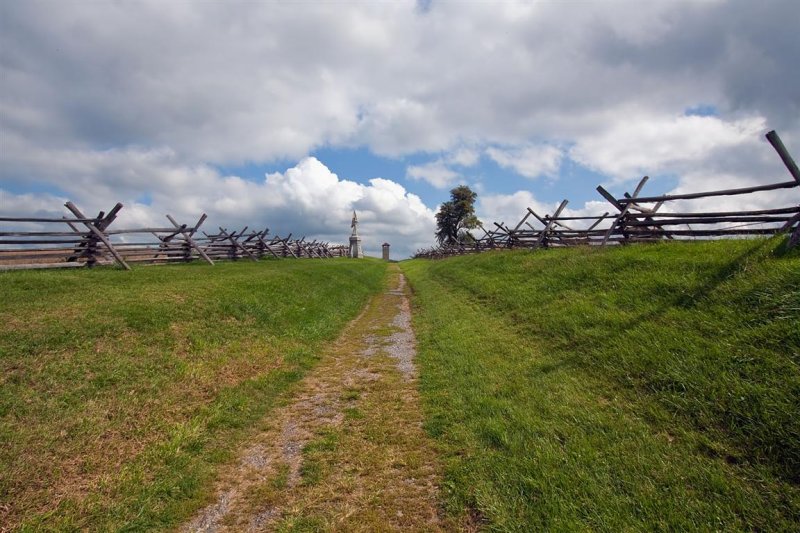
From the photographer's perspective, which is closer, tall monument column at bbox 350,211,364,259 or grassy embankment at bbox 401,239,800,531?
grassy embankment at bbox 401,239,800,531

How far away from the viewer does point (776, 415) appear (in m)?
4.06

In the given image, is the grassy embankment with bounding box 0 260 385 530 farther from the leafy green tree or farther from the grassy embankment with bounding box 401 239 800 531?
the leafy green tree

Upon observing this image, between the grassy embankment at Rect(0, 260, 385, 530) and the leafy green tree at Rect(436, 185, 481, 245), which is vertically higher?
the leafy green tree at Rect(436, 185, 481, 245)

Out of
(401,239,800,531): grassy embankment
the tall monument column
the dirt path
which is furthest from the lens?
the tall monument column

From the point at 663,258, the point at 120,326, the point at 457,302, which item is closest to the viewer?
the point at 120,326

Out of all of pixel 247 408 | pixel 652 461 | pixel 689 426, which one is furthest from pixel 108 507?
pixel 689 426

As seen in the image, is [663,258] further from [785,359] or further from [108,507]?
[108,507]

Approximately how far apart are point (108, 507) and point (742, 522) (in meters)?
5.82

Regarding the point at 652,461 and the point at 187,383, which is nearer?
the point at 652,461

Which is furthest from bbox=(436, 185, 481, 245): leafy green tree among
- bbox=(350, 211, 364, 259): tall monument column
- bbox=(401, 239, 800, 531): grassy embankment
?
bbox=(401, 239, 800, 531): grassy embankment

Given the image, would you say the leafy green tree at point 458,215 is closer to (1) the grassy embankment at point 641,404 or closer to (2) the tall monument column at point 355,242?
(2) the tall monument column at point 355,242

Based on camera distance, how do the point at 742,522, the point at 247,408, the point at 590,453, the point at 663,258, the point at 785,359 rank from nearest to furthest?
the point at 742,522 → the point at 590,453 → the point at 785,359 → the point at 247,408 → the point at 663,258

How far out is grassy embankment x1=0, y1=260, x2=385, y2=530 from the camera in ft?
13.2

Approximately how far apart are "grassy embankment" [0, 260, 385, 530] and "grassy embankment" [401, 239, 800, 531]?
3047 millimetres
